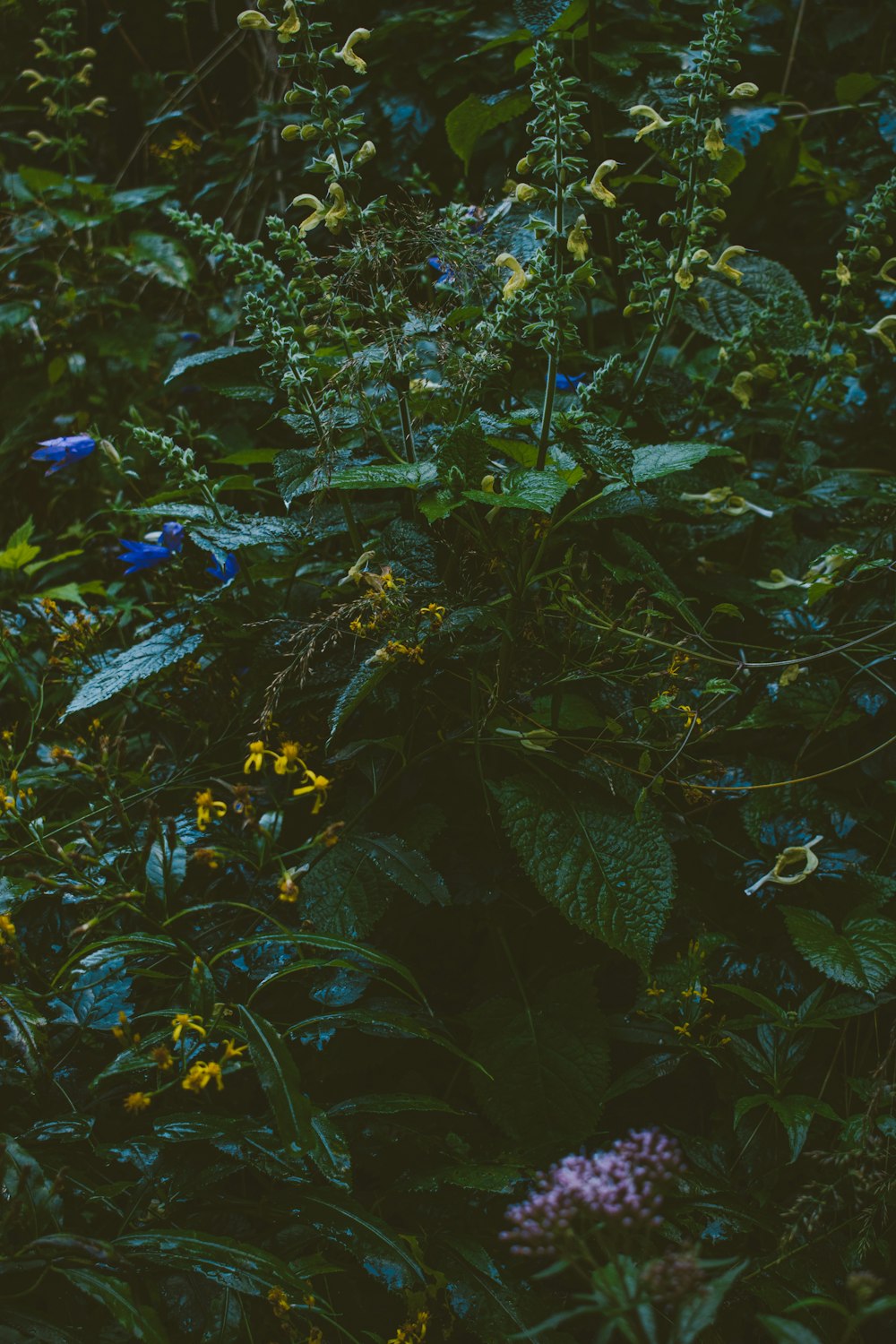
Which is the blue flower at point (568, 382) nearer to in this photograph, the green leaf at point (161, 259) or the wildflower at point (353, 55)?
the wildflower at point (353, 55)

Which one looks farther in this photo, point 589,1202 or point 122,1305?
point 122,1305

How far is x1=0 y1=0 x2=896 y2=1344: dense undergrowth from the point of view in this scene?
846 mm

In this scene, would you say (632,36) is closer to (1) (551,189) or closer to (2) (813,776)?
(1) (551,189)

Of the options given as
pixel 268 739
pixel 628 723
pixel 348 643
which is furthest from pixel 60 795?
pixel 628 723

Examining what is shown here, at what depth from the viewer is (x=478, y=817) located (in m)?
1.18

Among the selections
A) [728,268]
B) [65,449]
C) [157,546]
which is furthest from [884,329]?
[65,449]

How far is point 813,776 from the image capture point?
3.69 ft

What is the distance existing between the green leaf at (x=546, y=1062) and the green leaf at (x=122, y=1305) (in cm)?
39

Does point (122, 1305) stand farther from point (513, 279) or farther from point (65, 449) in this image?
point (65, 449)

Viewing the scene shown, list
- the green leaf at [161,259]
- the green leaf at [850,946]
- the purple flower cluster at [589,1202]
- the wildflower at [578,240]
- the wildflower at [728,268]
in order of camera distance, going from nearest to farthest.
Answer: the purple flower cluster at [589,1202] → the green leaf at [850,946] → the wildflower at [578,240] → the wildflower at [728,268] → the green leaf at [161,259]

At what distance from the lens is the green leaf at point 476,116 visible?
1.49m

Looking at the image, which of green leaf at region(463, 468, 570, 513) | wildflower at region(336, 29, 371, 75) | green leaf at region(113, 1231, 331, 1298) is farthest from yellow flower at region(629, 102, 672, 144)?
green leaf at region(113, 1231, 331, 1298)

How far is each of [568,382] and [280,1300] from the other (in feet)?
3.94

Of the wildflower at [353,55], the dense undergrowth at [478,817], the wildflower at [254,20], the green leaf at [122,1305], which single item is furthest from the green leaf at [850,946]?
the wildflower at [254,20]
